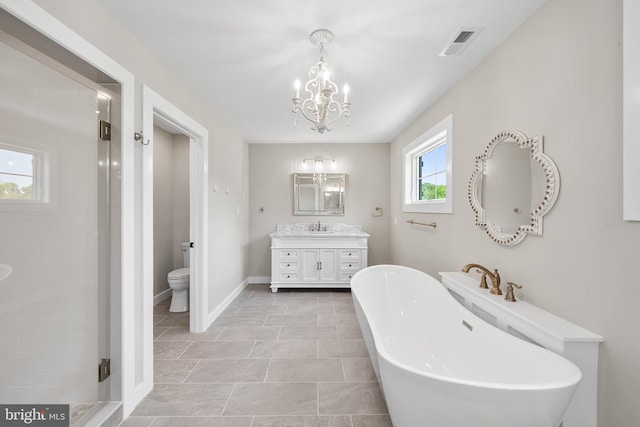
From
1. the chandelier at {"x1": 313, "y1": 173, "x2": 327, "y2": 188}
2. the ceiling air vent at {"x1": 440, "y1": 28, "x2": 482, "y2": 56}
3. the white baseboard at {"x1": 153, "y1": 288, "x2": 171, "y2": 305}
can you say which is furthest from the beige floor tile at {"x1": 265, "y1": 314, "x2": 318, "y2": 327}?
the ceiling air vent at {"x1": 440, "y1": 28, "x2": 482, "y2": 56}

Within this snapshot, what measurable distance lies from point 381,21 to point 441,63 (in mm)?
707

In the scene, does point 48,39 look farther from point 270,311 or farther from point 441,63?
point 270,311

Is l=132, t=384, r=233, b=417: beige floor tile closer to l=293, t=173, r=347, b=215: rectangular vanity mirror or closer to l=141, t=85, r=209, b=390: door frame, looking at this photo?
l=141, t=85, r=209, b=390: door frame

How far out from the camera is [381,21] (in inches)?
59.0

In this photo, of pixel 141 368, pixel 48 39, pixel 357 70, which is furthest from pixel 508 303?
pixel 48 39

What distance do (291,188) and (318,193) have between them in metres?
0.46

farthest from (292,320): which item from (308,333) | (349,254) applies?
(349,254)

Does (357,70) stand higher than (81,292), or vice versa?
(357,70)

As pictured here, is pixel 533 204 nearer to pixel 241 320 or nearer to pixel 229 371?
pixel 229 371

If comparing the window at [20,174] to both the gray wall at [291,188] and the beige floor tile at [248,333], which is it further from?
the gray wall at [291,188]

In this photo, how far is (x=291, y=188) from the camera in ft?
14.2

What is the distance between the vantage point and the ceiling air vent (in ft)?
5.16

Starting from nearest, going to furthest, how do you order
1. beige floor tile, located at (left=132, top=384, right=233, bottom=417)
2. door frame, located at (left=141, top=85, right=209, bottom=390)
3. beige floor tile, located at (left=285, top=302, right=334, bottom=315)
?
beige floor tile, located at (left=132, top=384, right=233, bottom=417) → door frame, located at (left=141, top=85, right=209, bottom=390) → beige floor tile, located at (left=285, top=302, right=334, bottom=315)

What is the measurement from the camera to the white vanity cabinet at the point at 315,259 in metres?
3.81
